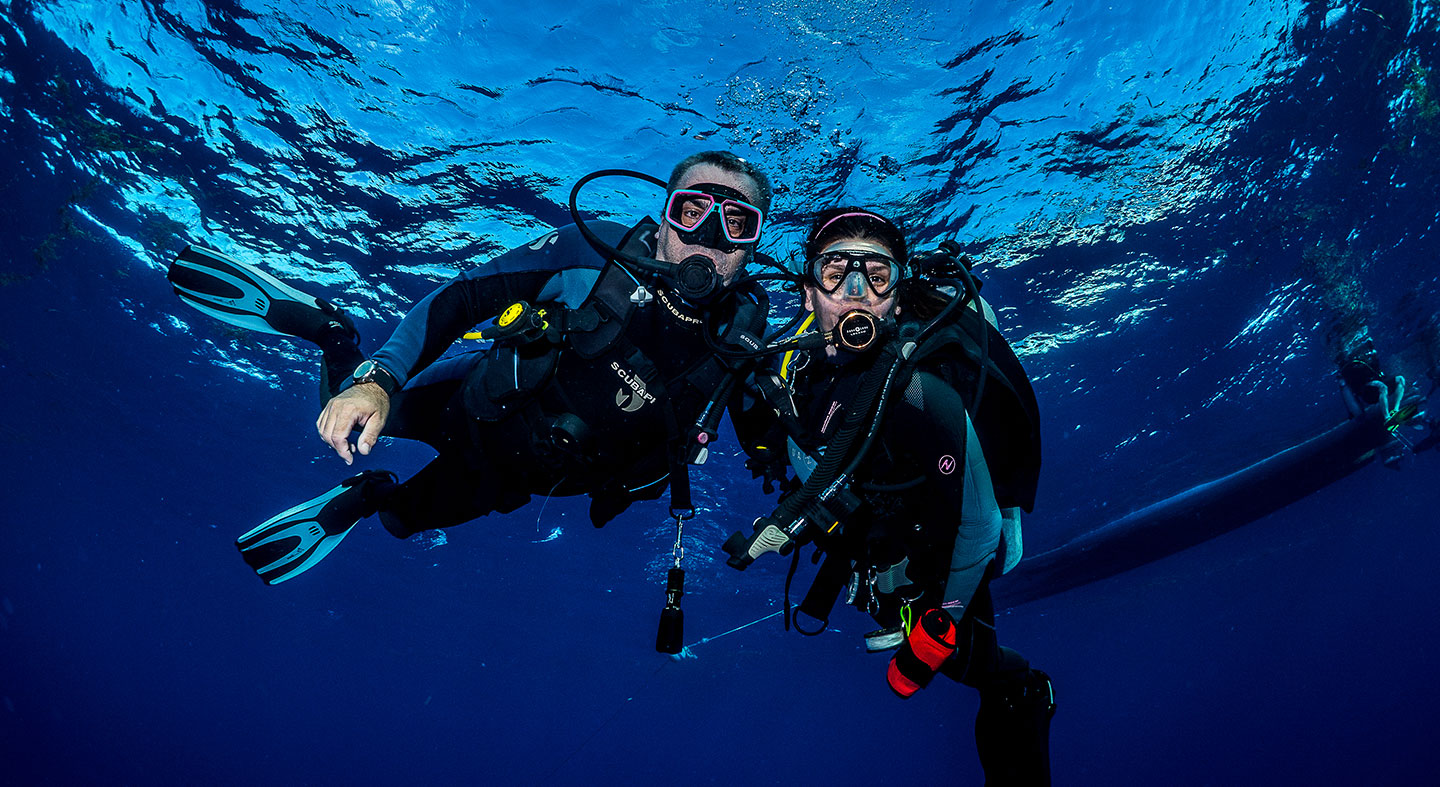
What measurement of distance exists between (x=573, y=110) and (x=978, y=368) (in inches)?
271

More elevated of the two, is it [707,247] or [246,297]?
[707,247]

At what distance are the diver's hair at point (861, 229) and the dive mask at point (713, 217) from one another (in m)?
0.44

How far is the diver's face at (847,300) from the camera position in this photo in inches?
142

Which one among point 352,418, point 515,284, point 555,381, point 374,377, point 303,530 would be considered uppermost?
point 515,284

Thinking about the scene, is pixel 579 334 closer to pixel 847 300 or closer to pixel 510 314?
pixel 510 314

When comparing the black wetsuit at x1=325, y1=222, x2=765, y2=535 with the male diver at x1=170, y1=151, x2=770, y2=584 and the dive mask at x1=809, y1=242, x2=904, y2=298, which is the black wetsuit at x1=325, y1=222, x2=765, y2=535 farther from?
the dive mask at x1=809, y1=242, x2=904, y2=298

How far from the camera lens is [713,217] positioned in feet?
12.5

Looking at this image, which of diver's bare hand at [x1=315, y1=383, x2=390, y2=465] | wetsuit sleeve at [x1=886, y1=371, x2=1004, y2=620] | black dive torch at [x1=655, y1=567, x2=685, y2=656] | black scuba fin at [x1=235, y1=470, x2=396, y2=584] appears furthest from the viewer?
black scuba fin at [x1=235, y1=470, x2=396, y2=584]

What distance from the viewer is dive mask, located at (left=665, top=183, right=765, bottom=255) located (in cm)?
380

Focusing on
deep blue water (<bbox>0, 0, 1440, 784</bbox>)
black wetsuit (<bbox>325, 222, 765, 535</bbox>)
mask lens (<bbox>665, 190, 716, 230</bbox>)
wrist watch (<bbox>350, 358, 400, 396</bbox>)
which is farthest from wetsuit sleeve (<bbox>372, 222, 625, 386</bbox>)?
deep blue water (<bbox>0, 0, 1440, 784</bbox>)

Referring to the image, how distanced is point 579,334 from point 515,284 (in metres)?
0.73

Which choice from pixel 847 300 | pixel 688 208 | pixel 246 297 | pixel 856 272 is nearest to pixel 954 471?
pixel 847 300

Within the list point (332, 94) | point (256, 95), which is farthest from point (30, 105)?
point (332, 94)

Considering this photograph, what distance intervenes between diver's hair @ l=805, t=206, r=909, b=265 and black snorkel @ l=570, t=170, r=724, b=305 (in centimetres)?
75
